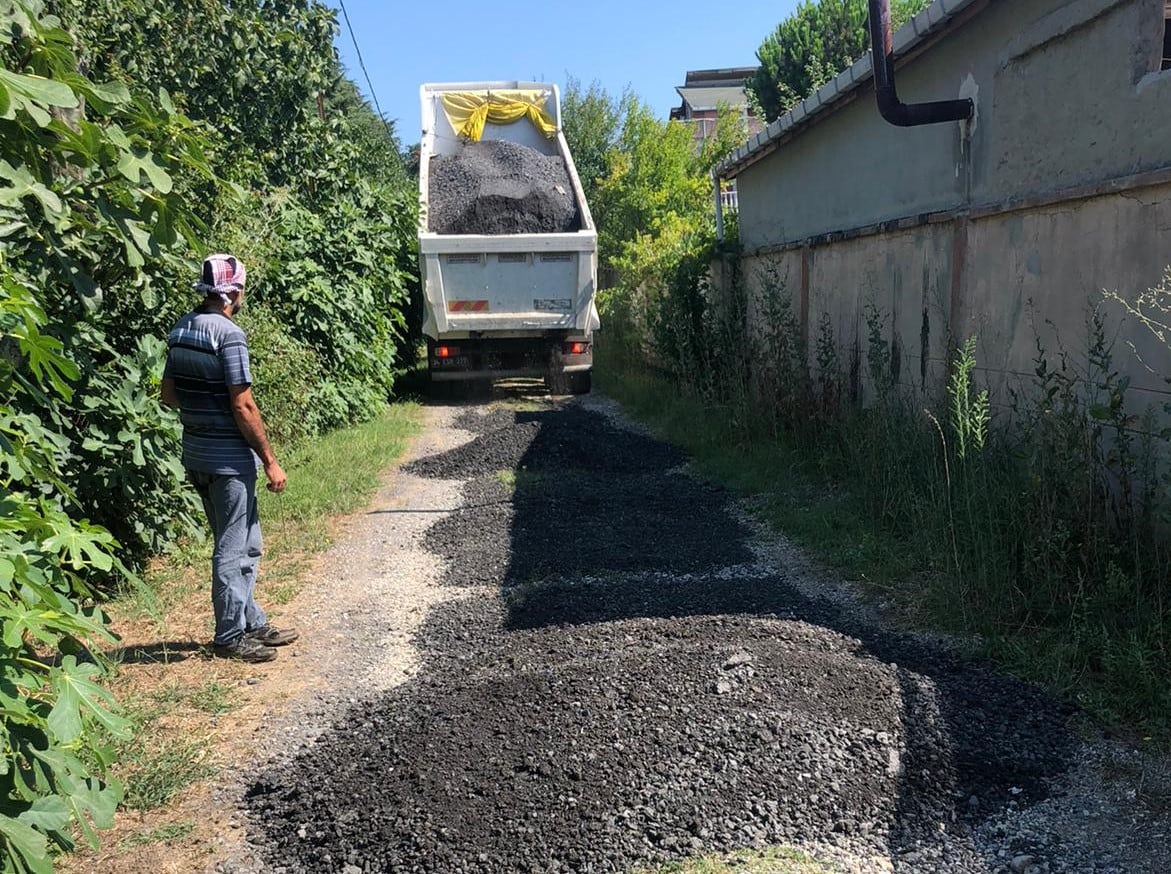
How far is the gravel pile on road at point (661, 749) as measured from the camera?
2.80m

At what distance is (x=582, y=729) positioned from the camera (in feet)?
11.0

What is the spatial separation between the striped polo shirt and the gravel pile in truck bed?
8334 millimetres

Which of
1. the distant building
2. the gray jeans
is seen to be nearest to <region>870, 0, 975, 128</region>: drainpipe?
the gray jeans

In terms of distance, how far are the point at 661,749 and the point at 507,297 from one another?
31.4ft

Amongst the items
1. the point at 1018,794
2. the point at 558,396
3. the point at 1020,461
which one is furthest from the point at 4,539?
the point at 558,396

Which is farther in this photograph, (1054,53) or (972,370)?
(972,370)

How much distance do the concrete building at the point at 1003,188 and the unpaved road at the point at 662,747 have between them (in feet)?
6.61

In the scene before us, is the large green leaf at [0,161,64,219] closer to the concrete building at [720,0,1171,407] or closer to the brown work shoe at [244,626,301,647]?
the brown work shoe at [244,626,301,647]

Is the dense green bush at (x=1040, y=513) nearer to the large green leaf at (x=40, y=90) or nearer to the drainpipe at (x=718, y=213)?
the large green leaf at (x=40, y=90)

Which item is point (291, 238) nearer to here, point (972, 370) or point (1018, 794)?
point (972, 370)

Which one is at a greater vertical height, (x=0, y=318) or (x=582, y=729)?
(x=0, y=318)

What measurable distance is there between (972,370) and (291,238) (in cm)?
668

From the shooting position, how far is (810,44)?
28.8 metres

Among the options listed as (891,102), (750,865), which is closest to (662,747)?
(750,865)
